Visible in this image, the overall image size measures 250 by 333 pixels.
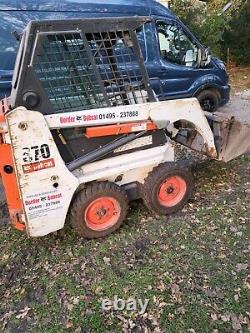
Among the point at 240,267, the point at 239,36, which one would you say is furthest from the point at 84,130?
the point at 239,36

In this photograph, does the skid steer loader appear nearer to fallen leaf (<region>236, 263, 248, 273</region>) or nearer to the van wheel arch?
fallen leaf (<region>236, 263, 248, 273</region>)

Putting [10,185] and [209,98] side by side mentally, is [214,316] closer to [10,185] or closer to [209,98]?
[10,185]

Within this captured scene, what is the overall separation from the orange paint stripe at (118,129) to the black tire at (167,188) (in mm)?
545

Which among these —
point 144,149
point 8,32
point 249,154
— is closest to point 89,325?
point 144,149

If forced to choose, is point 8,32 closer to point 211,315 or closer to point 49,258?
point 49,258

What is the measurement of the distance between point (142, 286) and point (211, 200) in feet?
5.66

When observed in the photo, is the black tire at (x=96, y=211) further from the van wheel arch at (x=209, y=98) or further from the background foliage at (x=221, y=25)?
the background foliage at (x=221, y=25)

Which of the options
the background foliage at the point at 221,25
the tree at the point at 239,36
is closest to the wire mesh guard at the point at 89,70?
the background foliage at the point at 221,25

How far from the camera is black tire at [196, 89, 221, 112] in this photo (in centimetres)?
786

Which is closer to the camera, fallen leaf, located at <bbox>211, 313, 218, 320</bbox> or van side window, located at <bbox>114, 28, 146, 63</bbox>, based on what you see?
fallen leaf, located at <bbox>211, 313, 218, 320</bbox>

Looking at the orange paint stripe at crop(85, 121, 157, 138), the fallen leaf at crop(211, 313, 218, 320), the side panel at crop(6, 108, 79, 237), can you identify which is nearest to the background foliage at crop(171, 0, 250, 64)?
the orange paint stripe at crop(85, 121, 157, 138)

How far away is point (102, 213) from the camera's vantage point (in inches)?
164

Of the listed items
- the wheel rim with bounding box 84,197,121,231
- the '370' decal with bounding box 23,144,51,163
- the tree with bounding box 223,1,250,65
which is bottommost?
the wheel rim with bounding box 84,197,121,231

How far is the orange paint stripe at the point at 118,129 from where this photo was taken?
12.6 feet
